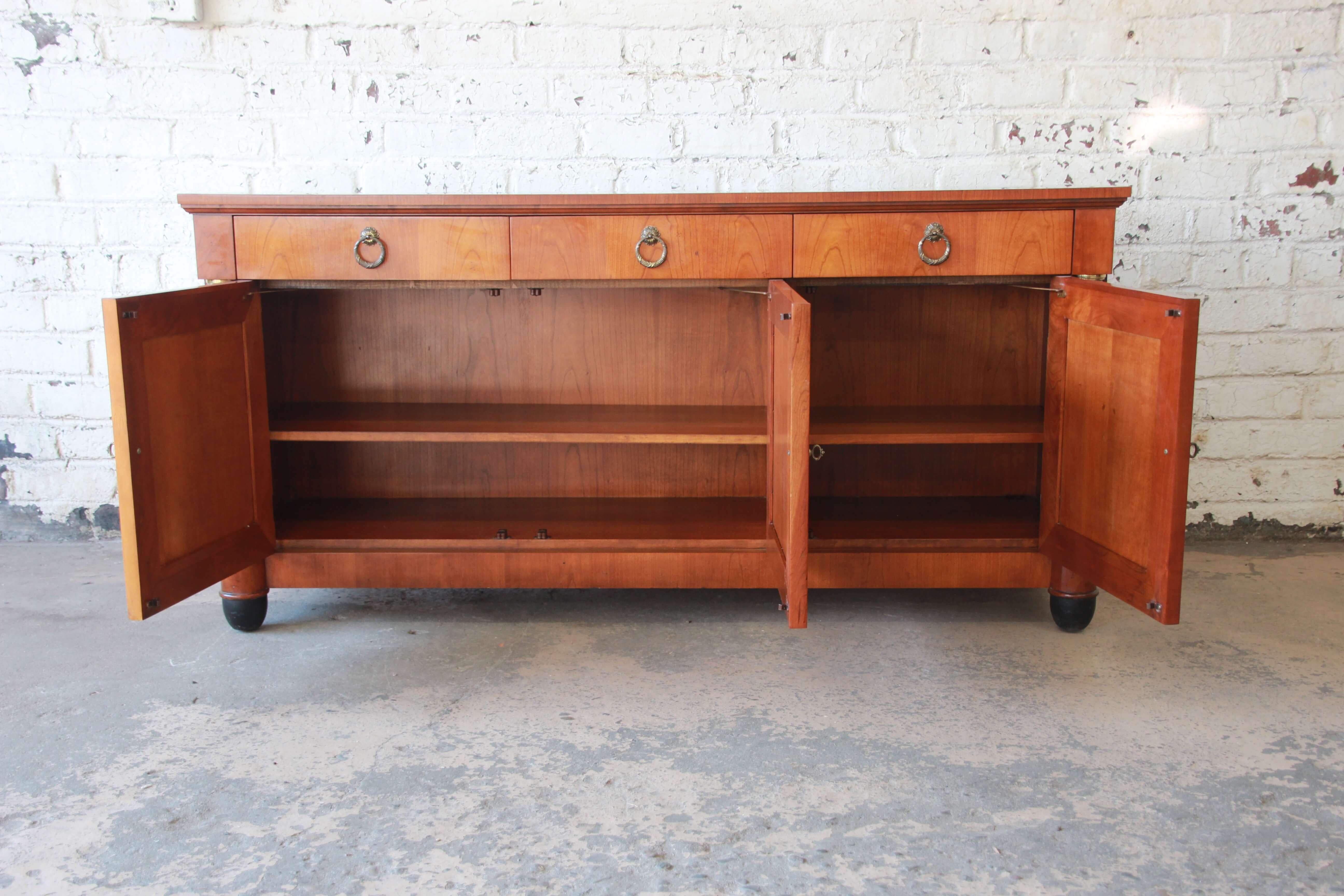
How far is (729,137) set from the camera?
2918 millimetres

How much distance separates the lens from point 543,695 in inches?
83.3

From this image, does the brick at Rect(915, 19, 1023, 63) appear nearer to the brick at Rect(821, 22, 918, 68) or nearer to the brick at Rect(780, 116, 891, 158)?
the brick at Rect(821, 22, 918, 68)

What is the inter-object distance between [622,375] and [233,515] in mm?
1006

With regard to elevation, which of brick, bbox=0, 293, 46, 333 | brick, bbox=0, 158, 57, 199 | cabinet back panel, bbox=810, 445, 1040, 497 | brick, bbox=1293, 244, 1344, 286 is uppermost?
brick, bbox=0, 158, 57, 199

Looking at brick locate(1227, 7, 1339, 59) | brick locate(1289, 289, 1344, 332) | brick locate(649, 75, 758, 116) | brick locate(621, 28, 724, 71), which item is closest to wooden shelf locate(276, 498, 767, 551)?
brick locate(649, 75, 758, 116)

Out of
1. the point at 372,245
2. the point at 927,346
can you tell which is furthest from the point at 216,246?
the point at 927,346

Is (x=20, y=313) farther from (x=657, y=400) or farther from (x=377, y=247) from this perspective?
(x=657, y=400)

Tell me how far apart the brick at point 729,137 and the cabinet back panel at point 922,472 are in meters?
0.85

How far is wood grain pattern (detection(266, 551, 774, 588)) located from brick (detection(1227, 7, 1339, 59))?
190cm

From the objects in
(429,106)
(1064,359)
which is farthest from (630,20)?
(1064,359)

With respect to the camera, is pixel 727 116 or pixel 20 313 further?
pixel 20 313

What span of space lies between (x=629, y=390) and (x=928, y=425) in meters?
0.78

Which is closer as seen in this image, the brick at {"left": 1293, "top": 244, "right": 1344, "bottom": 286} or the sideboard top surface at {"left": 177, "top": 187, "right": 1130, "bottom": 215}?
the sideboard top surface at {"left": 177, "top": 187, "right": 1130, "bottom": 215}

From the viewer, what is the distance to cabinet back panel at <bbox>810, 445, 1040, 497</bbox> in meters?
2.82
